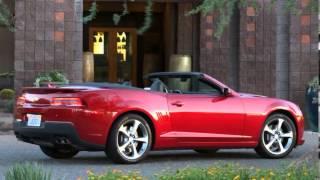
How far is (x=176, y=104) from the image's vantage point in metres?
11.1

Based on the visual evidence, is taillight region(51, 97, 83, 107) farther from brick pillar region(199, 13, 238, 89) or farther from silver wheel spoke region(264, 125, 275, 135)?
brick pillar region(199, 13, 238, 89)

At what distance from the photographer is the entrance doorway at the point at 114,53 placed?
77.7 ft

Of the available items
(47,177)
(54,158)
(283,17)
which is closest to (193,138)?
(54,158)

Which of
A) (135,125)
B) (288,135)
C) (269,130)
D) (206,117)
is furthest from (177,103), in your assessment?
(288,135)

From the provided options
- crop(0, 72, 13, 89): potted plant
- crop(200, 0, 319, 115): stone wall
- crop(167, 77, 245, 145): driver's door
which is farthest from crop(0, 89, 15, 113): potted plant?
crop(167, 77, 245, 145): driver's door

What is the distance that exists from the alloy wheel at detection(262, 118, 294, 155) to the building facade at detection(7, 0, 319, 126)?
2.79 m

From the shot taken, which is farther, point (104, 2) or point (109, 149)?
point (104, 2)

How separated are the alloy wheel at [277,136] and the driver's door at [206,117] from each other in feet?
1.65

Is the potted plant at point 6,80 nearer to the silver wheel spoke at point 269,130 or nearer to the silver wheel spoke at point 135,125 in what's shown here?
the silver wheel spoke at point 269,130

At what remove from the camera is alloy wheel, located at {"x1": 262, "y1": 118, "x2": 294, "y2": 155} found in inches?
464

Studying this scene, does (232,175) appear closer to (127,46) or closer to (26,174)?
(26,174)

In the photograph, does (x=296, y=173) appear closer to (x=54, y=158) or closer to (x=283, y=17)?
(x=54, y=158)

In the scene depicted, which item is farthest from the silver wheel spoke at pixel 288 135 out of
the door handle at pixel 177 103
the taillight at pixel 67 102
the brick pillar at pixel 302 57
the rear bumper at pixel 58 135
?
the brick pillar at pixel 302 57

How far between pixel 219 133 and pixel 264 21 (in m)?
8.19
